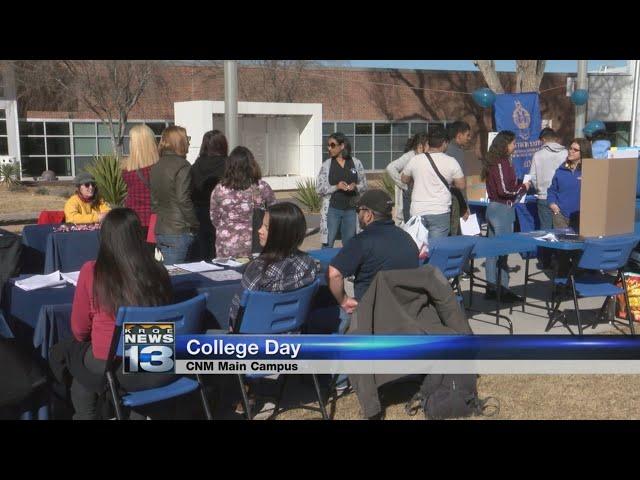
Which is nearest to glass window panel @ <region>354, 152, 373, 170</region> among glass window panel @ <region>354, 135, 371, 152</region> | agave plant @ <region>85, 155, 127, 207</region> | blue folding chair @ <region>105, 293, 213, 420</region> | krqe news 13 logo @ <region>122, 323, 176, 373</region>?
glass window panel @ <region>354, 135, 371, 152</region>

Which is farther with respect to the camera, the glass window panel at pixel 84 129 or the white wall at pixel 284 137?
the glass window panel at pixel 84 129

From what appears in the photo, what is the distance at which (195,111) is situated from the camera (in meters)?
18.2

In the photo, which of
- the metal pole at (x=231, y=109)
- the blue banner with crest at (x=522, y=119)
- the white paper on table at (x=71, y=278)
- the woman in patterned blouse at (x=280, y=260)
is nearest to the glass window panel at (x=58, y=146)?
the blue banner with crest at (x=522, y=119)

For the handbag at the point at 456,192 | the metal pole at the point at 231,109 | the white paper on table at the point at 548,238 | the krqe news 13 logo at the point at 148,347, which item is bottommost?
the krqe news 13 logo at the point at 148,347

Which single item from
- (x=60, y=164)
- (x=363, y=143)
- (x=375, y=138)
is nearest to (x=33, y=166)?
(x=60, y=164)

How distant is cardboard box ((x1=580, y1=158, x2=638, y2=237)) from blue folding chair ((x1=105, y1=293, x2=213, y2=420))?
3693mm

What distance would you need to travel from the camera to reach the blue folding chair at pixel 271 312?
13.3 ft

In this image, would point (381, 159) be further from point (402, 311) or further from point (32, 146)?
point (402, 311)

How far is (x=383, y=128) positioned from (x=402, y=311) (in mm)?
26923

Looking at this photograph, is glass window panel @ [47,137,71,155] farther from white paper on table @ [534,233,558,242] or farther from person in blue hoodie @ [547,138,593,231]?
white paper on table @ [534,233,558,242]

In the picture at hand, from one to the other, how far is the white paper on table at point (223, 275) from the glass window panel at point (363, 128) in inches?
1006

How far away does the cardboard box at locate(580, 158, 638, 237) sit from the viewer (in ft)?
19.9

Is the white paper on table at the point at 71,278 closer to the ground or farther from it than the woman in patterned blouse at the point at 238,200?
closer to the ground

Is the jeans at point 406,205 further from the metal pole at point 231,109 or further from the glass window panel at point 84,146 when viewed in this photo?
the glass window panel at point 84,146
